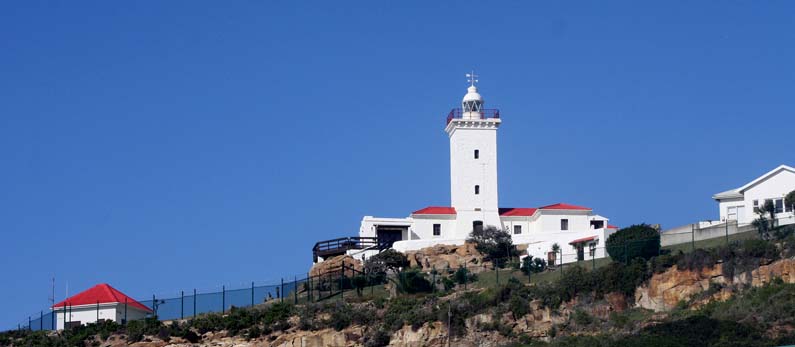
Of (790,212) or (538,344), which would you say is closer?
(538,344)

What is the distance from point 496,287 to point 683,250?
27.8 feet

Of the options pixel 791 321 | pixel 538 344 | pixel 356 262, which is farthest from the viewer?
pixel 356 262

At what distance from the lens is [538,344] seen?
55625mm

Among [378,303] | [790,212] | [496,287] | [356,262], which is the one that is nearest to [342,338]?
[378,303]

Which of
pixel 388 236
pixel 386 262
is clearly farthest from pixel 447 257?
pixel 388 236

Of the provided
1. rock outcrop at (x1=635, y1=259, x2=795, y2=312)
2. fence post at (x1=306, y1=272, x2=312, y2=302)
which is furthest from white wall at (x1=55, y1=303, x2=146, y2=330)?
rock outcrop at (x1=635, y1=259, x2=795, y2=312)

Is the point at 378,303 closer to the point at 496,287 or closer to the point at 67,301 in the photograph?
the point at 496,287

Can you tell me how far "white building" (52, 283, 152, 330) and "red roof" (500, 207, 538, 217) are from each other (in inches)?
847

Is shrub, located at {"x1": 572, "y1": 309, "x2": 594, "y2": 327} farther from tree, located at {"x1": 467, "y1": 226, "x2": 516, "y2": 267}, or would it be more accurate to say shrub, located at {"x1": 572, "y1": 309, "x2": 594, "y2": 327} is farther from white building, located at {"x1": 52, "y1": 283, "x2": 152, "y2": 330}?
white building, located at {"x1": 52, "y1": 283, "x2": 152, "y2": 330}

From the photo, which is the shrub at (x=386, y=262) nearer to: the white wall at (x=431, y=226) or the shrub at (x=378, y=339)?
the white wall at (x=431, y=226)

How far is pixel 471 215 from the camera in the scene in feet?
250

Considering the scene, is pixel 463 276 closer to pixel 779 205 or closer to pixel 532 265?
pixel 532 265

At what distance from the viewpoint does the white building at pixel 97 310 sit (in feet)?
214

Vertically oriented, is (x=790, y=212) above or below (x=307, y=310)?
above
